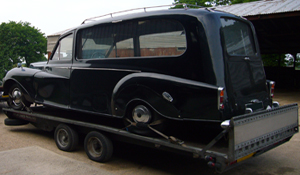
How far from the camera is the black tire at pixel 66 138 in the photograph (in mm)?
5344

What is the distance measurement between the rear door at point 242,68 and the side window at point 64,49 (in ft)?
10.5

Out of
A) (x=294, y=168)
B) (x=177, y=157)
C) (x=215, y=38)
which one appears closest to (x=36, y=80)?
(x=177, y=157)

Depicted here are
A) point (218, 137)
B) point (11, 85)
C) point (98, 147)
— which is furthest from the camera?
point (11, 85)

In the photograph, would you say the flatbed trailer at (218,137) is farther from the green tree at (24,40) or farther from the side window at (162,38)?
the green tree at (24,40)

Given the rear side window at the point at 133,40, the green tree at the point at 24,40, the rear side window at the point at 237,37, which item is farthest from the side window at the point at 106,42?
the green tree at the point at 24,40

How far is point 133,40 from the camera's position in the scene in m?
4.64

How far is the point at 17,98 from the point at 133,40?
372cm

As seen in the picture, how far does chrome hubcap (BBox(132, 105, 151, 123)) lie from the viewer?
4199 mm

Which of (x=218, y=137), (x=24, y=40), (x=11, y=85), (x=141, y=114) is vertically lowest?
(x=218, y=137)

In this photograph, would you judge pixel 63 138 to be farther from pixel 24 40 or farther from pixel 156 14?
pixel 24 40

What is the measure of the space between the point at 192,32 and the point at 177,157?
2.44 metres

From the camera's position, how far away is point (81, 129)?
529 cm

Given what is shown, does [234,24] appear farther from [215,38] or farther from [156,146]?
[156,146]

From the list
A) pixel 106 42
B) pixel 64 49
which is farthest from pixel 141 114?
pixel 64 49
